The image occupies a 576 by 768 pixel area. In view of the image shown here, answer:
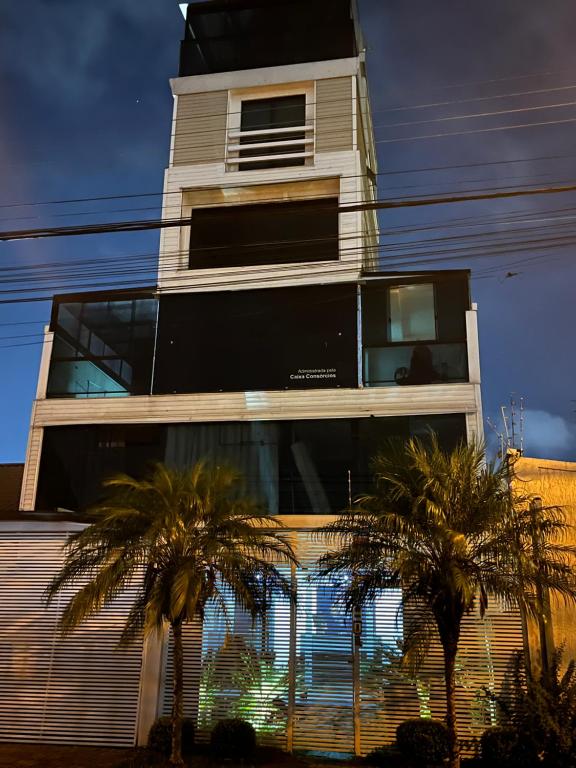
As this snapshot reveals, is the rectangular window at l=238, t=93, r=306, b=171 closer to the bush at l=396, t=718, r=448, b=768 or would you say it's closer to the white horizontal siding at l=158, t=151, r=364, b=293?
the white horizontal siding at l=158, t=151, r=364, b=293

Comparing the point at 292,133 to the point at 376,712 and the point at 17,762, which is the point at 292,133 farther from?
the point at 17,762

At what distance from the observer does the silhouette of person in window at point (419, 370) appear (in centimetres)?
2103

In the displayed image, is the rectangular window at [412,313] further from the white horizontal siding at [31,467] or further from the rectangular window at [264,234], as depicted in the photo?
the white horizontal siding at [31,467]

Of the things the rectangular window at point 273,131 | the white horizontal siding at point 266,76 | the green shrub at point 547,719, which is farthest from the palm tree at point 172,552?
the white horizontal siding at point 266,76

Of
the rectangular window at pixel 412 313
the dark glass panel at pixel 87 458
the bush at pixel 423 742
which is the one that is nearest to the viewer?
the bush at pixel 423 742

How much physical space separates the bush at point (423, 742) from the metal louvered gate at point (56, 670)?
20.1ft

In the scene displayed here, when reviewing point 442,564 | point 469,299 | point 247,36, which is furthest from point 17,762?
point 247,36

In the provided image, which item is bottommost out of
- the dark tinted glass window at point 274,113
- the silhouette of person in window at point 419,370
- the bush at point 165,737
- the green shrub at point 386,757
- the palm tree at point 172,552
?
the green shrub at point 386,757

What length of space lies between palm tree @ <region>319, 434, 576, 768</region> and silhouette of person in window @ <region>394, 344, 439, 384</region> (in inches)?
280

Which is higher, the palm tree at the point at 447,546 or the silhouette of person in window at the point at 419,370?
the silhouette of person in window at the point at 419,370

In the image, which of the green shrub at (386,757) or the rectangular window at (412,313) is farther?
the rectangular window at (412,313)

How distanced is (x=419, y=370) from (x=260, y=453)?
5.22 metres

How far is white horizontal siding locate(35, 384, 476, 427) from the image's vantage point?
20672 mm

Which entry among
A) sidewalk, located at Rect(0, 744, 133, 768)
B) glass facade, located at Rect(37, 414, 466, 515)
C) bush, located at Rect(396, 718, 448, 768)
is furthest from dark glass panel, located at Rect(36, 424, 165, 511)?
bush, located at Rect(396, 718, 448, 768)
